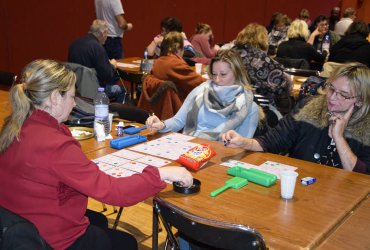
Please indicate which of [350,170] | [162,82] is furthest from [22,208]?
[162,82]

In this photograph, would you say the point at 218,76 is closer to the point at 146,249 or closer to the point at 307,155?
the point at 307,155

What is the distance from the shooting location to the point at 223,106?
9.79 ft

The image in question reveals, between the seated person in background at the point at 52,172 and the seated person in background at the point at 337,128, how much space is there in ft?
2.94

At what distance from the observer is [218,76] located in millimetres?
3021

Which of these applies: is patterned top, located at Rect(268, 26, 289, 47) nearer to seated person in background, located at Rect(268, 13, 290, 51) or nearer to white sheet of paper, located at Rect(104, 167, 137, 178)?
seated person in background, located at Rect(268, 13, 290, 51)

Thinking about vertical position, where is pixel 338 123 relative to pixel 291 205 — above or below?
above

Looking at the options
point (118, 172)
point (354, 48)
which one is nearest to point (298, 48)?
point (354, 48)

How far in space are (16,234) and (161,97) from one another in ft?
8.97

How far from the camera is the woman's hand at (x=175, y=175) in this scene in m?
1.80

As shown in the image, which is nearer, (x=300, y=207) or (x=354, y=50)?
(x=300, y=207)

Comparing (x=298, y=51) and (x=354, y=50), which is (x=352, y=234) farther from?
(x=298, y=51)

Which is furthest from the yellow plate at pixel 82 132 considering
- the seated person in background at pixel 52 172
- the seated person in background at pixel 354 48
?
the seated person in background at pixel 354 48

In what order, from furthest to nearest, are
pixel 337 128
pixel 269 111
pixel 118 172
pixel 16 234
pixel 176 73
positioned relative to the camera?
pixel 176 73 < pixel 269 111 < pixel 337 128 < pixel 118 172 < pixel 16 234

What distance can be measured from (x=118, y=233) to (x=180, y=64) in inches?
99.8
